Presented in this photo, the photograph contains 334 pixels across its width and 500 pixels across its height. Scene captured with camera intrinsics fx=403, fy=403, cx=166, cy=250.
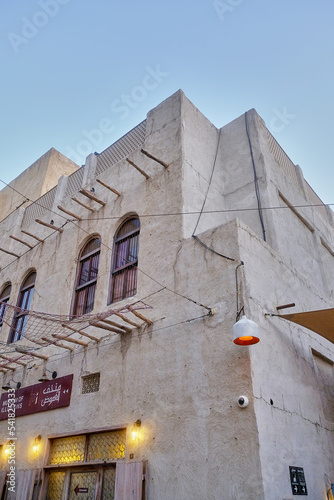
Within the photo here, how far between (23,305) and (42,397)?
3680mm

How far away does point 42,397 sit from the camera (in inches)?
337

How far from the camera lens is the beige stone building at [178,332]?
5785 mm

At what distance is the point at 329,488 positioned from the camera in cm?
632

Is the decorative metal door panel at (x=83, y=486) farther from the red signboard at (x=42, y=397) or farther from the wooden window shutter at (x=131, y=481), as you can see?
the red signboard at (x=42, y=397)

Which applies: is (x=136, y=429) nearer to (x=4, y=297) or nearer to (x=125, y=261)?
(x=125, y=261)

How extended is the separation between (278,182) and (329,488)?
22.1ft

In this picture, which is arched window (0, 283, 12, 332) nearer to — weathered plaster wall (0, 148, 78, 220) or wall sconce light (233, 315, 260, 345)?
weathered plaster wall (0, 148, 78, 220)

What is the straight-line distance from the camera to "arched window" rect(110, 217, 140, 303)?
862cm

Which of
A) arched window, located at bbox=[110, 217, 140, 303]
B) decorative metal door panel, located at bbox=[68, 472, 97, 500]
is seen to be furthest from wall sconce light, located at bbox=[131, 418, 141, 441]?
arched window, located at bbox=[110, 217, 140, 303]

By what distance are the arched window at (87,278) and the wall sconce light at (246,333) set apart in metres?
4.55

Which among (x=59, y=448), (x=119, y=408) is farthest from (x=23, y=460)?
(x=119, y=408)

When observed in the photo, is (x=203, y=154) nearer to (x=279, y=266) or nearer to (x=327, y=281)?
(x=279, y=266)

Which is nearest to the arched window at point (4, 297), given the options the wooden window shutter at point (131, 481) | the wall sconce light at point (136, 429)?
the wall sconce light at point (136, 429)

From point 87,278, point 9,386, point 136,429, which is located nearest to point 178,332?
point 136,429
